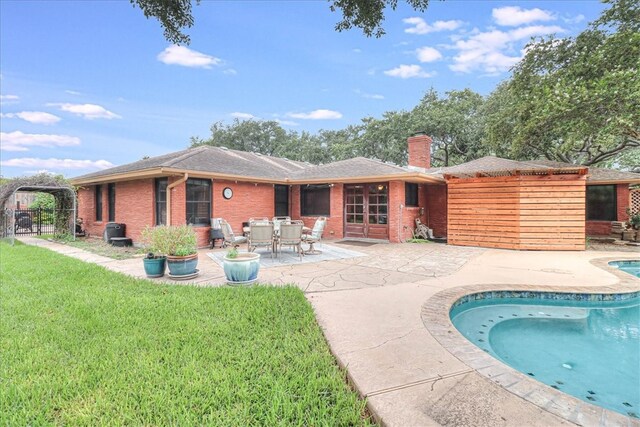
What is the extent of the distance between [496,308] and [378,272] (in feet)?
7.67

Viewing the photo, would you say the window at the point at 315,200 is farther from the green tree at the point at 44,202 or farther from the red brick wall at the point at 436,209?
the green tree at the point at 44,202

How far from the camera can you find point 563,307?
205 inches

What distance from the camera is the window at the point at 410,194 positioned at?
12.7 m

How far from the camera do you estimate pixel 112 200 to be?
13.1 metres

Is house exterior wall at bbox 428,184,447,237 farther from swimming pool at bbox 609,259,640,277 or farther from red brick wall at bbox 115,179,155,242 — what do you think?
red brick wall at bbox 115,179,155,242

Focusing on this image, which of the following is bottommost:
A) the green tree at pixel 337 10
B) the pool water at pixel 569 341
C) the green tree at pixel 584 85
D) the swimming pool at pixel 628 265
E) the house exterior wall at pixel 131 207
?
the pool water at pixel 569 341

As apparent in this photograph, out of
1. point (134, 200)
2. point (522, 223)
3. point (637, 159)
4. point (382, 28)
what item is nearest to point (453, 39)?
point (522, 223)

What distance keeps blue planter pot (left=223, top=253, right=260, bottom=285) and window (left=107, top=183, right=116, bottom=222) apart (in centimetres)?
1000

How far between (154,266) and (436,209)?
12.2 m

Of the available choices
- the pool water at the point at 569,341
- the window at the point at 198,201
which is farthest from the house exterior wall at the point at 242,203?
the pool water at the point at 569,341

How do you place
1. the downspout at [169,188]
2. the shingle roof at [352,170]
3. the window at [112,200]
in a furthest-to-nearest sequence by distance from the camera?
1. the window at [112,200]
2. the shingle roof at [352,170]
3. the downspout at [169,188]

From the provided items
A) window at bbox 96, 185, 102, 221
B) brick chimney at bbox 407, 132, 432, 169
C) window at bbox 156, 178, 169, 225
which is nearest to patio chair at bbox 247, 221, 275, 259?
window at bbox 156, 178, 169, 225

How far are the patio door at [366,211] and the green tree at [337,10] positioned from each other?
Result: 8519 mm

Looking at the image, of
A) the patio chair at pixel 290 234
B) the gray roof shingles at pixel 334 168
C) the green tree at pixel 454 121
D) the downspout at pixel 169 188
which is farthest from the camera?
the green tree at pixel 454 121
